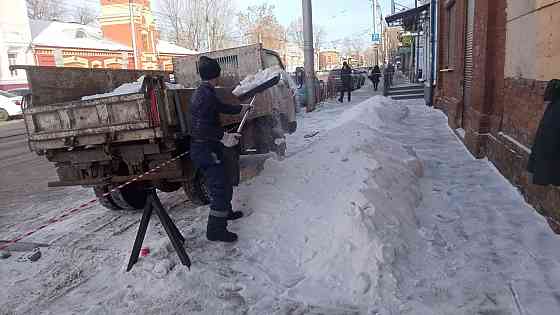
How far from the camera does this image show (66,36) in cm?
3544

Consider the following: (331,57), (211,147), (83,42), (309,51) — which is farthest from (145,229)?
(331,57)

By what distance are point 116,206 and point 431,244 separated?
413cm

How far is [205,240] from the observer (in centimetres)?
452

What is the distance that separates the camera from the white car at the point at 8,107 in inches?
873

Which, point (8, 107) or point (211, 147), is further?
point (8, 107)

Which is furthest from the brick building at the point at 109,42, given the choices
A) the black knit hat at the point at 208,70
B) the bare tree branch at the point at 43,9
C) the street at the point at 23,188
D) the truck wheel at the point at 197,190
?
the black knit hat at the point at 208,70

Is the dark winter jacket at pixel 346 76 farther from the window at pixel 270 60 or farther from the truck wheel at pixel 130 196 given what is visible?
the truck wheel at pixel 130 196

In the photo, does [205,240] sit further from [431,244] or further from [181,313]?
[431,244]

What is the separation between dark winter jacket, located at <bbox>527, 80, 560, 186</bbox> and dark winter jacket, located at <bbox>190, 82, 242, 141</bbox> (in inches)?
114

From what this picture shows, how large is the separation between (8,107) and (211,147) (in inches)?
898

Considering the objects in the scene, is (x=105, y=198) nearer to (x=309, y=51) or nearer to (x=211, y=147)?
(x=211, y=147)

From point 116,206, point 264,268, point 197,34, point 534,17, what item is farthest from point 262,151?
point 197,34

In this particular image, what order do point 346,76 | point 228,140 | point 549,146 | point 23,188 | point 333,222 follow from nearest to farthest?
point 549,146, point 333,222, point 228,140, point 23,188, point 346,76

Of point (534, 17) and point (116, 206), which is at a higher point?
point (534, 17)
